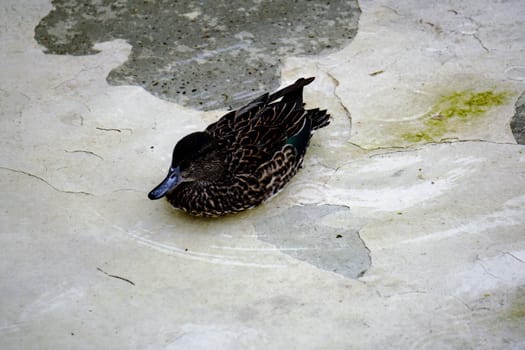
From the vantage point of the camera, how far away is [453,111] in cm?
509

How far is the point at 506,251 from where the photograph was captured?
395 cm

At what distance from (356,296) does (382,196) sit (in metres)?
0.89

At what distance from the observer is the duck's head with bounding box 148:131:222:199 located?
13.8 feet

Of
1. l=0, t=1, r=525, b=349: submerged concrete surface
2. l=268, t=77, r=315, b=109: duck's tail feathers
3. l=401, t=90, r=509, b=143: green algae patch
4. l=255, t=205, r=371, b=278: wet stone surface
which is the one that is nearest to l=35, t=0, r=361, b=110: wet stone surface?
l=0, t=1, r=525, b=349: submerged concrete surface

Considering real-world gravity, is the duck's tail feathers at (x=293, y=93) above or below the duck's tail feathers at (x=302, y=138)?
above

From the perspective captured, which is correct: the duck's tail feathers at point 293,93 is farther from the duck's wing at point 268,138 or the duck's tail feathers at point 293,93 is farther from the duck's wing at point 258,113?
the duck's wing at point 268,138

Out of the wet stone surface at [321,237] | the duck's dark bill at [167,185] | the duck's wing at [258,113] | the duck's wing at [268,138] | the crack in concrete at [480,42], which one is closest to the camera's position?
the wet stone surface at [321,237]

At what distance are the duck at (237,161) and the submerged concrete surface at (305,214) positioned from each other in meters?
0.12

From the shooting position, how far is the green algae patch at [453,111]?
16.1 ft

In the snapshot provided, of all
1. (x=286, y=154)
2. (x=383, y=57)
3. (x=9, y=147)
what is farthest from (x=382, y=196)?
(x=9, y=147)

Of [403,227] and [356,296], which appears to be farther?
[403,227]

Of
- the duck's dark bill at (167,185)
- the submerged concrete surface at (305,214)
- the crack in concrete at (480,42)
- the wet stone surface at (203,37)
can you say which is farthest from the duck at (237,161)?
the crack in concrete at (480,42)

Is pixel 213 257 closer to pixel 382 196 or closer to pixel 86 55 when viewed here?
pixel 382 196

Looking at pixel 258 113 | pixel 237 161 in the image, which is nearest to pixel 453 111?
pixel 258 113
